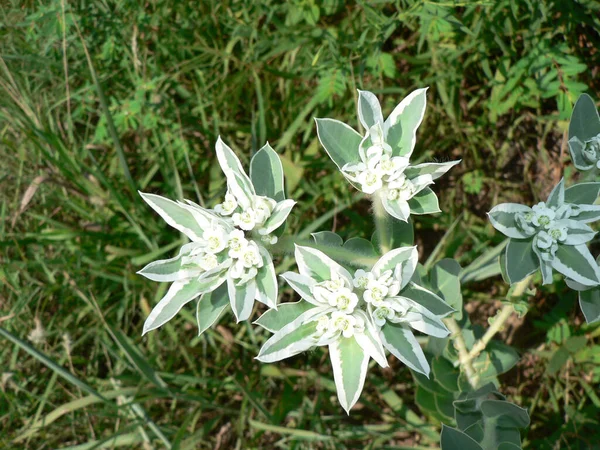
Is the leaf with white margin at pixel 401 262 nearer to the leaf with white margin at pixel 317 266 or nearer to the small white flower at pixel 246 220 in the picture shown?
the leaf with white margin at pixel 317 266

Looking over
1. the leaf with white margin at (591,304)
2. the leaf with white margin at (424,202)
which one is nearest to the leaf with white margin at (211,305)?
the leaf with white margin at (424,202)

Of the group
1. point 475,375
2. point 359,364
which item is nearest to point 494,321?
point 475,375

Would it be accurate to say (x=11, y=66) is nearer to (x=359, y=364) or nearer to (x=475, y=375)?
(x=359, y=364)

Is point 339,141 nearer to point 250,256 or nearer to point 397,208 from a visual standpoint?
point 397,208

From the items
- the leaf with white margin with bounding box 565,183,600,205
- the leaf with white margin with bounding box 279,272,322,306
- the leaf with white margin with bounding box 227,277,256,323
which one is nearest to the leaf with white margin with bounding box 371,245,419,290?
the leaf with white margin with bounding box 279,272,322,306

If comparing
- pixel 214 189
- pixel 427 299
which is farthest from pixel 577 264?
pixel 214 189
